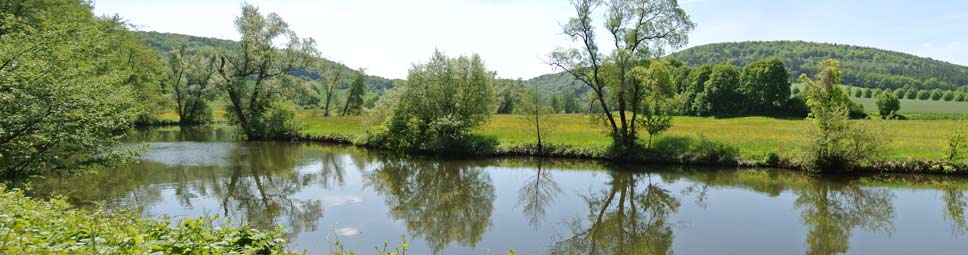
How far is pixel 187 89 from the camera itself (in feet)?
198

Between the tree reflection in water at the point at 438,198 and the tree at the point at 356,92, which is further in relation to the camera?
the tree at the point at 356,92

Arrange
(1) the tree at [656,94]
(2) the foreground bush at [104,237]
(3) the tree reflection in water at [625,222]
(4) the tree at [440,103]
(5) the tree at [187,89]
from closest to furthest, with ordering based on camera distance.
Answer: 1. (2) the foreground bush at [104,237]
2. (3) the tree reflection in water at [625,222]
3. (1) the tree at [656,94]
4. (4) the tree at [440,103]
5. (5) the tree at [187,89]

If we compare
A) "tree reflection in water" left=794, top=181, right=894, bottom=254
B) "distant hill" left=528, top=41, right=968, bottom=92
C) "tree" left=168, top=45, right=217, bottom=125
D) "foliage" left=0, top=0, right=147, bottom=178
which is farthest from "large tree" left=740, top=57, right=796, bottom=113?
"foliage" left=0, top=0, right=147, bottom=178

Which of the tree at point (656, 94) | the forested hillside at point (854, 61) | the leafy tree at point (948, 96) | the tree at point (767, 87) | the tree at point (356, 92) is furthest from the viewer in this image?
the forested hillside at point (854, 61)

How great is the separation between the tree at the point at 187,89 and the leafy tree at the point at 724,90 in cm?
6311

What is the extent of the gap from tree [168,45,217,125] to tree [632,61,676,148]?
46930mm

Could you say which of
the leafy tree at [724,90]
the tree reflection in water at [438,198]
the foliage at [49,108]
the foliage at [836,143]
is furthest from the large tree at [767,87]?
the foliage at [49,108]

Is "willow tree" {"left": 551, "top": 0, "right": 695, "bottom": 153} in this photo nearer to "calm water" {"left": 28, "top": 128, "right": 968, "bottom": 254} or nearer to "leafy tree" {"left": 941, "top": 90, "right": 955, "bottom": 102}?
"calm water" {"left": 28, "top": 128, "right": 968, "bottom": 254}

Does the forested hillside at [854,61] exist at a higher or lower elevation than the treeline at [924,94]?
higher

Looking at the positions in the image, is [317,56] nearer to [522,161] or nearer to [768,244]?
[522,161]

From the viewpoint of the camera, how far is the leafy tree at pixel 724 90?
7062 centimetres

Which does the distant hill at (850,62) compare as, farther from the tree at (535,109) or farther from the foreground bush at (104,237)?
the foreground bush at (104,237)

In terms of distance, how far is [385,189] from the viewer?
1988 centimetres

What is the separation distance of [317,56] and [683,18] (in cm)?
2765
